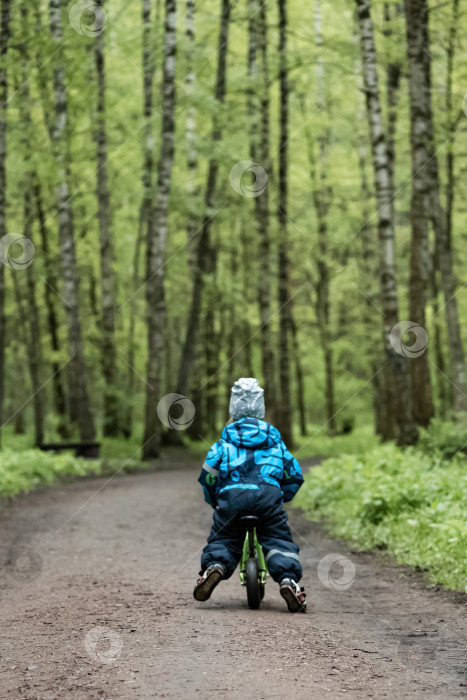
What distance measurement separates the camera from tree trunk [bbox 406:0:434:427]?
15.4 metres

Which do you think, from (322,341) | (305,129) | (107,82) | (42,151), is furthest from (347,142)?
(42,151)

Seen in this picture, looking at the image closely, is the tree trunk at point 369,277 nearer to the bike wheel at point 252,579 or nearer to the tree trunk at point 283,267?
the tree trunk at point 283,267

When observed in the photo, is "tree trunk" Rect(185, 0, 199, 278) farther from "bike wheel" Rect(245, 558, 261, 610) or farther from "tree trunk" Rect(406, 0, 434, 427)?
"bike wheel" Rect(245, 558, 261, 610)

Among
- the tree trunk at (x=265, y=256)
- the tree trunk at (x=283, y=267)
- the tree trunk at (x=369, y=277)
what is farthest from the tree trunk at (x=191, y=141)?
the tree trunk at (x=369, y=277)

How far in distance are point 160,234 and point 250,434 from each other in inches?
610

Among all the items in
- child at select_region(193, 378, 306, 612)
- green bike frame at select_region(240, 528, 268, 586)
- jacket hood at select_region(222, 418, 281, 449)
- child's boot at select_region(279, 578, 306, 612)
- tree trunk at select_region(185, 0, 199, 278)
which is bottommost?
child's boot at select_region(279, 578, 306, 612)

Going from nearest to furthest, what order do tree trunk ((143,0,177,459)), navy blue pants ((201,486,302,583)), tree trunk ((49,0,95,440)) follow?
navy blue pants ((201,486,302,583))
tree trunk ((49,0,95,440))
tree trunk ((143,0,177,459))

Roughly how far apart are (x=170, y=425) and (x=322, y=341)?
9.61 m

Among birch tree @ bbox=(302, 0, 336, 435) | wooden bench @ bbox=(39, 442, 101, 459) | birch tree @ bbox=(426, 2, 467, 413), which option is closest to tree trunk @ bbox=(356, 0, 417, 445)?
birch tree @ bbox=(426, 2, 467, 413)

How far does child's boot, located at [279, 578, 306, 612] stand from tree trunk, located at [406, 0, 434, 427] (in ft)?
32.4

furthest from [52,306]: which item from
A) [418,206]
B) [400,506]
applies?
[400,506]

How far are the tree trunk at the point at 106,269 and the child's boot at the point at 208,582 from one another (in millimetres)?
19062

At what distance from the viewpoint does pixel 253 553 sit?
620 centimetres

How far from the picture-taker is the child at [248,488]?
6180 millimetres
